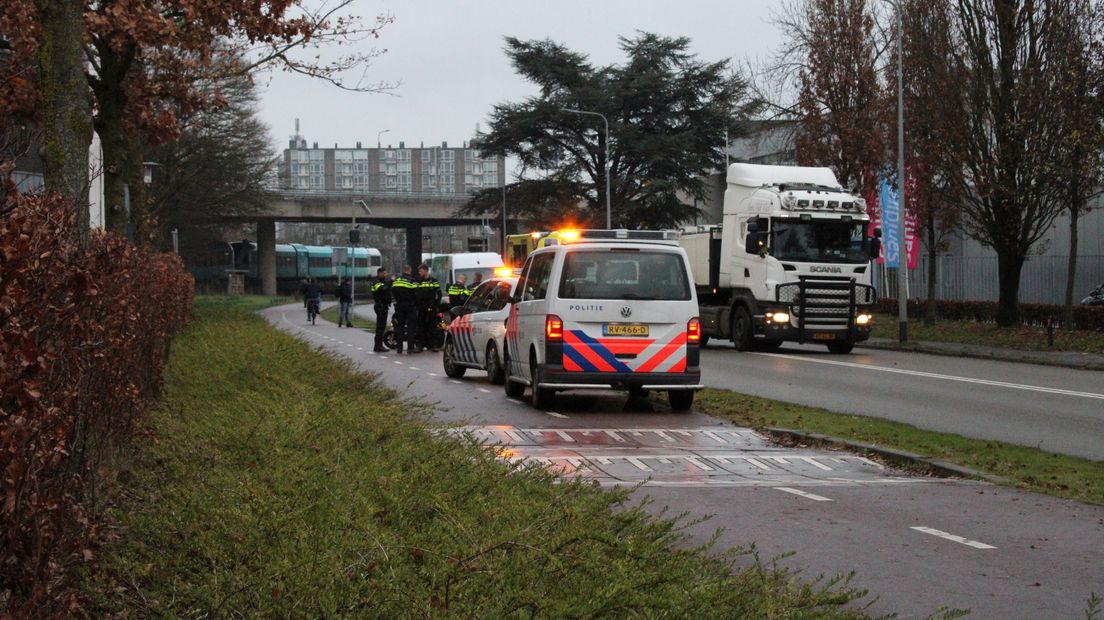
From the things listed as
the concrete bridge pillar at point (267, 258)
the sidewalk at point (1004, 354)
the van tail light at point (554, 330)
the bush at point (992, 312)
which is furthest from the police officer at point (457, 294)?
the concrete bridge pillar at point (267, 258)

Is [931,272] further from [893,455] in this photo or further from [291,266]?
[291,266]

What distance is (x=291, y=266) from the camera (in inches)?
4087

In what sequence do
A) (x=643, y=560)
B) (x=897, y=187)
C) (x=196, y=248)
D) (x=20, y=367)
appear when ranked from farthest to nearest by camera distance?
1. (x=196, y=248)
2. (x=897, y=187)
3. (x=643, y=560)
4. (x=20, y=367)

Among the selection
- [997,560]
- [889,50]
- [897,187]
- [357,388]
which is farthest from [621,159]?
[997,560]

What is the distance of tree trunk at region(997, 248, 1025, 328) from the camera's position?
112ft

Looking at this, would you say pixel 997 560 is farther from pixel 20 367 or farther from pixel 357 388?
pixel 357 388

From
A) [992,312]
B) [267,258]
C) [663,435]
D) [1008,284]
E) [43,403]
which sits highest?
[267,258]

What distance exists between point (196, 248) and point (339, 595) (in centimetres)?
6759

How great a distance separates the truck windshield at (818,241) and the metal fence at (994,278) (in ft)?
35.0

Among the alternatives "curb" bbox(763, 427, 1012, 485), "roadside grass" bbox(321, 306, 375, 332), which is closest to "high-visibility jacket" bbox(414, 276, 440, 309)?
"roadside grass" bbox(321, 306, 375, 332)

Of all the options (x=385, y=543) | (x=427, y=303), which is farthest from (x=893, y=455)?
(x=427, y=303)

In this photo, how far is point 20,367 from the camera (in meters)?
4.43

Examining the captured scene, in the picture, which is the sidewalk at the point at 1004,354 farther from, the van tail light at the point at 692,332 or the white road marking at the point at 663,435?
the white road marking at the point at 663,435

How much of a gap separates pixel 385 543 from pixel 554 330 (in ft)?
34.8
